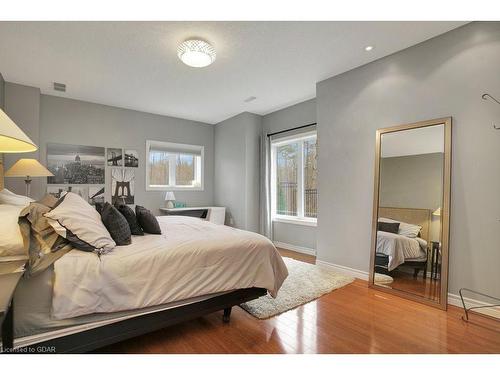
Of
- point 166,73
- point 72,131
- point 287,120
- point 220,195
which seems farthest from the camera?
point 220,195

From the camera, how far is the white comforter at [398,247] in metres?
2.59

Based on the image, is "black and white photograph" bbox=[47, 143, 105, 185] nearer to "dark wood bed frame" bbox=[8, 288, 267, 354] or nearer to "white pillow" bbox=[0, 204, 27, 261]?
"white pillow" bbox=[0, 204, 27, 261]

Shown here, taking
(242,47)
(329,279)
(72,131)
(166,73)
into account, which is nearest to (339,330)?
(329,279)

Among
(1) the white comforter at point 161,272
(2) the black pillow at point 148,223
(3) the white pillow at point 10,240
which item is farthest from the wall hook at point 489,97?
(3) the white pillow at point 10,240

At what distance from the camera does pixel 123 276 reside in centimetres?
152

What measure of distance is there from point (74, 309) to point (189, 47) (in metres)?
2.33

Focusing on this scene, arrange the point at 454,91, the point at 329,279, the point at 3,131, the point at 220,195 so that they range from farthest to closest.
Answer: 1. the point at 220,195
2. the point at 329,279
3. the point at 454,91
4. the point at 3,131

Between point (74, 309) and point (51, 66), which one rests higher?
point (51, 66)

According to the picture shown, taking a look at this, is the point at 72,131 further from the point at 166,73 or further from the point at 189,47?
the point at 189,47

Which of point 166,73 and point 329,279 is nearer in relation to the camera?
point 329,279

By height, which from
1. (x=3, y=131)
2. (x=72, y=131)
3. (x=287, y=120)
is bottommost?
(x=3, y=131)

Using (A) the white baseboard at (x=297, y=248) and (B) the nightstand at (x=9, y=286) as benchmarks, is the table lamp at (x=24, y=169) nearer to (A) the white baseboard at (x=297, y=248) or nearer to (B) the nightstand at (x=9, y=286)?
(B) the nightstand at (x=9, y=286)

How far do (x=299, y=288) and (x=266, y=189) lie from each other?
2389 mm

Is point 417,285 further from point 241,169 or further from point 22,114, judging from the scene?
point 22,114
